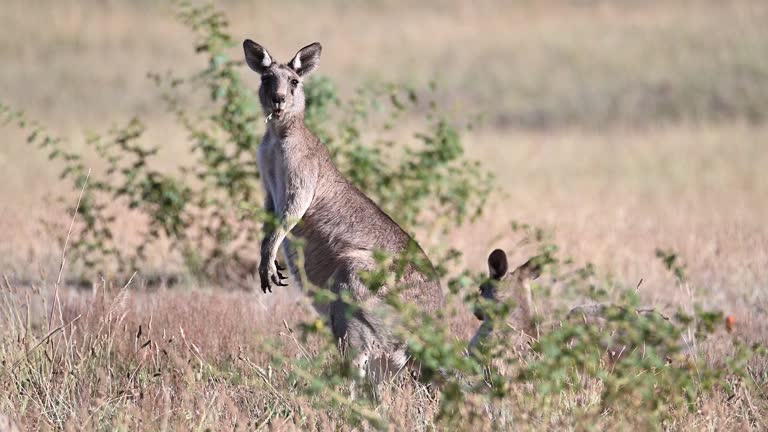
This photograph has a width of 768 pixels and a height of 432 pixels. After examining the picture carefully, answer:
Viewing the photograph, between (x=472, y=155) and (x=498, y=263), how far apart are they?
1472 centimetres

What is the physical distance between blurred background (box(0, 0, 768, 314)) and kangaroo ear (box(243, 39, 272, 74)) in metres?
3.25

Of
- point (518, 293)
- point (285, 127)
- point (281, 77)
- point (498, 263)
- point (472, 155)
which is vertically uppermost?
point (281, 77)

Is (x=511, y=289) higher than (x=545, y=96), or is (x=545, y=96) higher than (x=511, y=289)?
(x=545, y=96)

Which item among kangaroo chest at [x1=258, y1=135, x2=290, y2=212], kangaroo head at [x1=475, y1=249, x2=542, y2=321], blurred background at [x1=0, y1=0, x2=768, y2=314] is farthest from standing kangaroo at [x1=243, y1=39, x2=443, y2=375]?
blurred background at [x1=0, y1=0, x2=768, y2=314]

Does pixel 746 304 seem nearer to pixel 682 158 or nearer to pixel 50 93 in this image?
pixel 682 158

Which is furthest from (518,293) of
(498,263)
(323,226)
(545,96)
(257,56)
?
(545,96)

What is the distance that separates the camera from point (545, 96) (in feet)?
96.5

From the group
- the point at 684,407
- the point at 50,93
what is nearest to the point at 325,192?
the point at 684,407

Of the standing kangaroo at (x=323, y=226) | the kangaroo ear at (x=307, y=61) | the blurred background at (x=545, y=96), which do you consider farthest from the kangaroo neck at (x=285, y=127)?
the blurred background at (x=545, y=96)

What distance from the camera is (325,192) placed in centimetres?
658

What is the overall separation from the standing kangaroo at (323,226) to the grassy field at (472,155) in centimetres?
34

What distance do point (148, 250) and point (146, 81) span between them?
2091 cm

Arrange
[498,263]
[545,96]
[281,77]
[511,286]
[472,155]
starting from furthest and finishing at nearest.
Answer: [545,96] < [472,155] < [281,77] < [511,286] < [498,263]

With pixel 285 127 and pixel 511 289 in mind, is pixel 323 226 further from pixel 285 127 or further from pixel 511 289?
pixel 511 289
